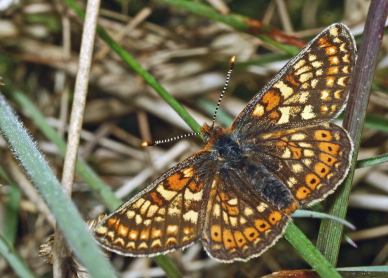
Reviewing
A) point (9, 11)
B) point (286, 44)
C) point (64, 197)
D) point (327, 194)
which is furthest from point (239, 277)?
point (9, 11)

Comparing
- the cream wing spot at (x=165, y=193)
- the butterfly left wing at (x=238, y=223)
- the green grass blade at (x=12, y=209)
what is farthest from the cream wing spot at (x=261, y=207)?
the green grass blade at (x=12, y=209)

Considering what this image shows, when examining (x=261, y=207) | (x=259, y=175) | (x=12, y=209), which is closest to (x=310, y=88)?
(x=259, y=175)

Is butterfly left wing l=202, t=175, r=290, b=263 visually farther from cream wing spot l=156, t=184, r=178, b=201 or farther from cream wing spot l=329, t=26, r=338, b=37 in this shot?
cream wing spot l=329, t=26, r=338, b=37

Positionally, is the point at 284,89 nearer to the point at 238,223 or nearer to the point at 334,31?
the point at 334,31

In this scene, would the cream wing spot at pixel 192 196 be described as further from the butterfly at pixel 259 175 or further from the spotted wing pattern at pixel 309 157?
the spotted wing pattern at pixel 309 157

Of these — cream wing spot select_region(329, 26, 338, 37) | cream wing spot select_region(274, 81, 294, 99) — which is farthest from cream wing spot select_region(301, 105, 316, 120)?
cream wing spot select_region(329, 26, 338, 37)

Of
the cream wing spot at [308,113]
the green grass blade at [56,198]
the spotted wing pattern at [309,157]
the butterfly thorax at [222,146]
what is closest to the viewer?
the green grass blade at [56,198]

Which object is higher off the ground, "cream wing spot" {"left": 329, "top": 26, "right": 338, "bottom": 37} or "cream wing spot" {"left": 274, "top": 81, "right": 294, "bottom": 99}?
"cream wing spot" {"left": 329, "top": 26, "right": 338, "bottom": 37}
